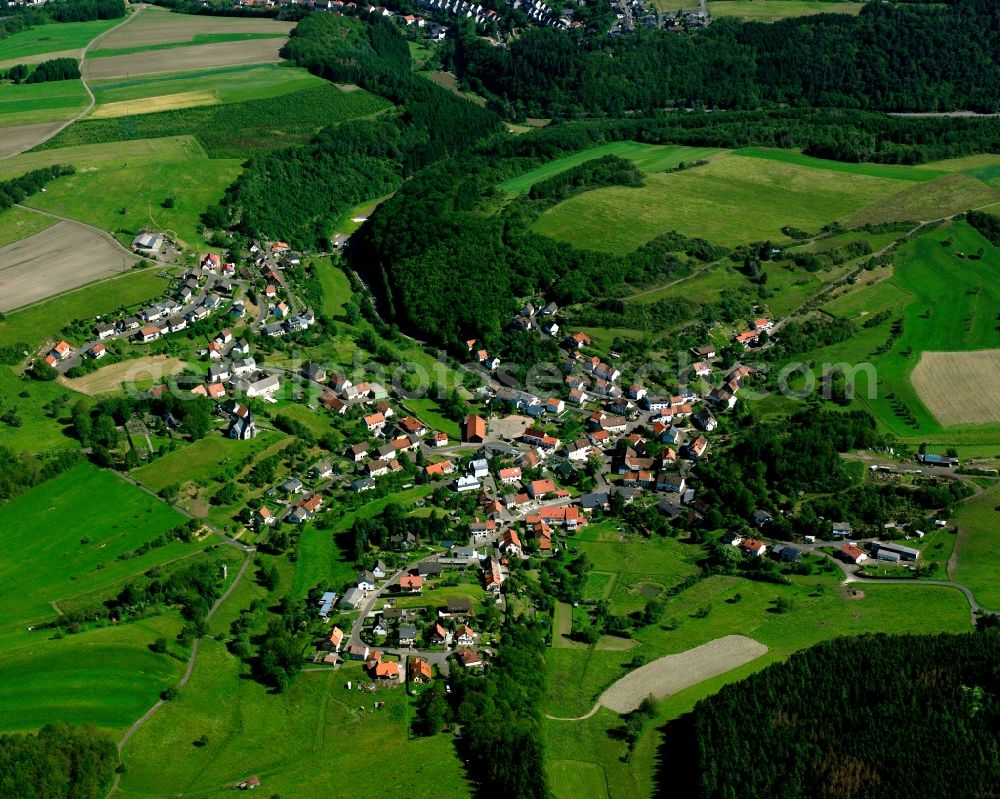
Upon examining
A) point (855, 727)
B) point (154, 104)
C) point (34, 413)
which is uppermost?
point (154, 104)

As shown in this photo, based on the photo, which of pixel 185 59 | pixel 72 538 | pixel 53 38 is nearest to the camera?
pixel 72 538

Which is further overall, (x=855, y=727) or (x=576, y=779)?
(x=576, y=779)

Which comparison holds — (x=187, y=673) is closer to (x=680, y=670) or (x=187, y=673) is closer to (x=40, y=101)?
(x=680, y=670)

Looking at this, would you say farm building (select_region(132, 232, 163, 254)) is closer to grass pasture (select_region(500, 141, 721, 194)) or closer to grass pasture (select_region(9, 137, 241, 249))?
grass pasture (select_region(9, 137, 241, 249))

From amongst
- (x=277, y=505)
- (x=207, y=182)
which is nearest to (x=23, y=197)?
(x=207, y=182)

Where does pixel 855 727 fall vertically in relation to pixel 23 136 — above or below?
below

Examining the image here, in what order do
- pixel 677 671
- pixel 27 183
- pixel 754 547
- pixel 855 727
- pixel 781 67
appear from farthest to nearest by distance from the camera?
pixel 781 67
pixel 27 183
pixel 754 547
pixel 677 671
pixel 855 727

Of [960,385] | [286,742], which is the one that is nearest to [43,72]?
[960,385]

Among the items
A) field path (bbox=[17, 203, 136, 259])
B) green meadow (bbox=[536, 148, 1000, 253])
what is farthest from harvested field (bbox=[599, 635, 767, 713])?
field path (bbox=[17, 203, 136, 259])
